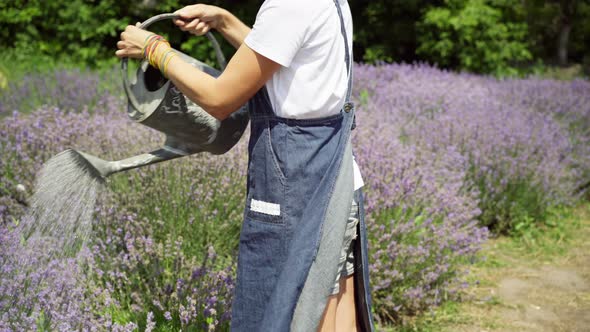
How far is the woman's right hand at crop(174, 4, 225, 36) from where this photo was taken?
192cm

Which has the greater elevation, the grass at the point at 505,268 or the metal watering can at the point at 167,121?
the metal watering can at the point at 167,121

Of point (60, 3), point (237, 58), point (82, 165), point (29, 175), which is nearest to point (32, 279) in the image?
point (82, 165)

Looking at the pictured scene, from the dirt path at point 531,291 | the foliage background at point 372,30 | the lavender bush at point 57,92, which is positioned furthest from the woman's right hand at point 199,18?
the foliage background at point 372,30

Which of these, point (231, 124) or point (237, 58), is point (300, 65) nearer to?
point (237, 58)

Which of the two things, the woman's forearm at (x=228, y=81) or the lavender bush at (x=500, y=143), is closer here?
the woman's forearm at (x=228, y=81)

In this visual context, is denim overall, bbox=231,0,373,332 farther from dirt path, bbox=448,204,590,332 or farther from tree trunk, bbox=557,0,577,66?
tree trunk, bbox=557,0,577,66

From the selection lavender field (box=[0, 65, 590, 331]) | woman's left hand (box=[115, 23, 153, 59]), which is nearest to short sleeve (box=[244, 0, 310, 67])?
woman's left hand (box=[115, 23, 153, 59])

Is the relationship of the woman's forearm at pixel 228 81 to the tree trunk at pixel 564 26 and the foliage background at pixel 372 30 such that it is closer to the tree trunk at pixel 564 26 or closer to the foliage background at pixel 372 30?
the foliage background at pixel 372 30

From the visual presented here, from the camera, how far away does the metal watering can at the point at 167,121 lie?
1830mm

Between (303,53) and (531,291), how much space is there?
8.66 ft

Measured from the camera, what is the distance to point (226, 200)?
3.15m

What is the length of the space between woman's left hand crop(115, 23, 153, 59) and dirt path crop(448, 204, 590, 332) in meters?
2.17

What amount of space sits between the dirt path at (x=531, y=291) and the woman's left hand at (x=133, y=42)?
2.17m

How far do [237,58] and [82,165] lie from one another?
643 mm
